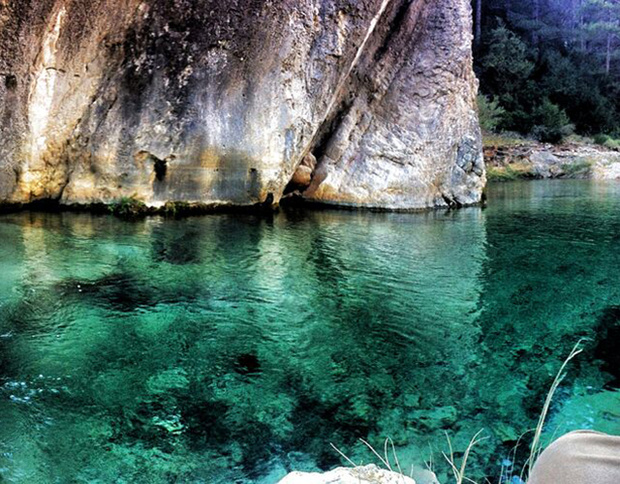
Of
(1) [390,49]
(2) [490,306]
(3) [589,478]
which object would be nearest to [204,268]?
(2) [490,306]

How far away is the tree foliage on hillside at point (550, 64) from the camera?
98.5ft

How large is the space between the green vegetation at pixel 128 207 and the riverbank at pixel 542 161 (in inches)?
666

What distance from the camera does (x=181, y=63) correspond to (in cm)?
1206

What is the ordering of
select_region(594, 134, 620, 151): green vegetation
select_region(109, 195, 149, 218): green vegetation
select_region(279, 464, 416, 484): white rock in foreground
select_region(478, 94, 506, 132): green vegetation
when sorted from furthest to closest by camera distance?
select_region(594, 134, 620, 151): green vegetation, select_region(478, 94, 506, 132): green vegetation, select_region(109, 195, 149, 218): green vegetation, select_region(279, 464, 416, 484): white rock in foreground

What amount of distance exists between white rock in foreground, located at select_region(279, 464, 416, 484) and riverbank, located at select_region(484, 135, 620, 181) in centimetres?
2364

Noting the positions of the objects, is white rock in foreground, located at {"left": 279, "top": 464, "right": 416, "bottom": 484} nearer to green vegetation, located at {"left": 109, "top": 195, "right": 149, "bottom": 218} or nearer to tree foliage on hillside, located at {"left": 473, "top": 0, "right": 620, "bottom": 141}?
green vegetation, located at {"left": 109, "top": 195, "right": 149, "bottom": 218}

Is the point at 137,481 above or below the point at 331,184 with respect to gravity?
below

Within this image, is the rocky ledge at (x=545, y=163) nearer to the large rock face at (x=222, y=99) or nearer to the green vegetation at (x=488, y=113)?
the green vegetation at (x=488, y=113)

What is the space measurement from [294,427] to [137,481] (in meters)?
1.04

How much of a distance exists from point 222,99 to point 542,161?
18820 mm

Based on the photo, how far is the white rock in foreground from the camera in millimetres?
2584

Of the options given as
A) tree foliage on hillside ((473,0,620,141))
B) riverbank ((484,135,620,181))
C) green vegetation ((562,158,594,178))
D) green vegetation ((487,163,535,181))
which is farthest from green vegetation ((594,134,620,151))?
green vegetation ((487,163,535,181))

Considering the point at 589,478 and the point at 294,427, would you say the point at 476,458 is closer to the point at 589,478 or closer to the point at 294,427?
the point at 294,427

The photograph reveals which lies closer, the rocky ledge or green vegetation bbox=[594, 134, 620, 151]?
the rocky ledge
